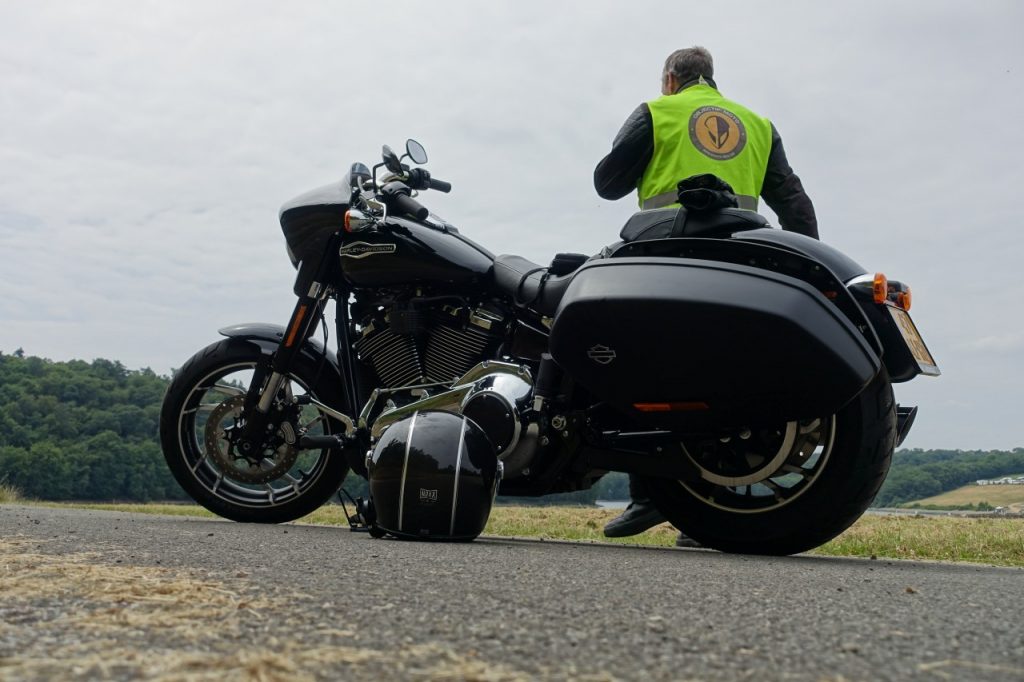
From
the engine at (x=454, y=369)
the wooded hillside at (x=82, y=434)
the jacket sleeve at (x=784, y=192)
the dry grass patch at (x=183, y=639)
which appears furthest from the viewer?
the wooded hillside at (x=82, y=434)

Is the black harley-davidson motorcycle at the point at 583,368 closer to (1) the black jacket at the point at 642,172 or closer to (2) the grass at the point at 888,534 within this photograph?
(1) the black jacket at the point at 642,172

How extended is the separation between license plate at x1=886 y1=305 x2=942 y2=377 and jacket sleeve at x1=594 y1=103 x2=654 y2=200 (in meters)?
1.43

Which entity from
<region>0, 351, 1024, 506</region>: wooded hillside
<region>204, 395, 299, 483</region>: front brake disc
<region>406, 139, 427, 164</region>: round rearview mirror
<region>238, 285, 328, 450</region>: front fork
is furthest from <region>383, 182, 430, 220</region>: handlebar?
<region>0, 351, 1024, 506</region>: wooded hillside

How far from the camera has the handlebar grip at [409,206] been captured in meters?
5.11

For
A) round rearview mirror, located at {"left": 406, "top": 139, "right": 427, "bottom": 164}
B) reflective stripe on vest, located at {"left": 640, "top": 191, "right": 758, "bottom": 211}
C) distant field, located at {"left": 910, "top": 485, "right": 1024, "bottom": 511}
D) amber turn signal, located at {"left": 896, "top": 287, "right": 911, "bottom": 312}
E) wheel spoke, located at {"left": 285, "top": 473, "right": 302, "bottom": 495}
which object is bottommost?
wheel spoke, located at {"left": 285, "top": 473, "right": 302, "bottom": 495}

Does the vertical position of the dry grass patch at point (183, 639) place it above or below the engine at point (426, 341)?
below

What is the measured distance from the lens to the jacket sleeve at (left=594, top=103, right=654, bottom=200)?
15.0ft

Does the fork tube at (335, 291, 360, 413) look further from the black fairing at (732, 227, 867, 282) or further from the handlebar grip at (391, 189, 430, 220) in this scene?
the black fairing at (732, 227, 867, 282)

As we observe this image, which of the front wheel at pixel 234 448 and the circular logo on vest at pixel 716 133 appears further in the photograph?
the front wheel at pixel 234 448

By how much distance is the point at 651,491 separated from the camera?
4188mm

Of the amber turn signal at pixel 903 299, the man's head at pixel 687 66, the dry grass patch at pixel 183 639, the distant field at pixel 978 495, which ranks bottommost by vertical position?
the dry grass patch at pixel 183 639

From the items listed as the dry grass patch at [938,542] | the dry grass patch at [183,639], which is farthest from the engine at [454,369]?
the dry grass patch at [183,639]

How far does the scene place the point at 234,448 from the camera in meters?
5.44

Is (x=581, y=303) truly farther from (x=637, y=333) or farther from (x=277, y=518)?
(x=277, y=518)
